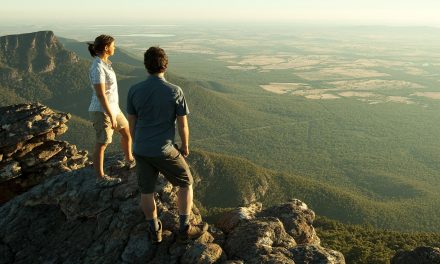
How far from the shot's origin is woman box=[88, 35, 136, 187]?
12.7 meters

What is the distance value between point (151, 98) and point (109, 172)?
6590 millimetres

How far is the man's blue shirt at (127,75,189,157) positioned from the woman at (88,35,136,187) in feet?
8.36

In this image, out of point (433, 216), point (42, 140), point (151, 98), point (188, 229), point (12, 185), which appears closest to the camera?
point (151, 98)

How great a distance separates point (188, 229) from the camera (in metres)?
11.5

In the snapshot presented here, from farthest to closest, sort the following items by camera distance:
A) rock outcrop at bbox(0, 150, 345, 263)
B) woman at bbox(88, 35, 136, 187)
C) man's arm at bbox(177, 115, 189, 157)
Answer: woman at bbox(88, 35, 136, 187), rock outcrop at bbox(0, 150, 345, 263), man's arm at bbox(177, 115, 189, 157)

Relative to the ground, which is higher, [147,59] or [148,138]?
[147,59]

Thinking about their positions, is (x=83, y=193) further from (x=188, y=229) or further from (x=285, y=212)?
(x=285, y=212)

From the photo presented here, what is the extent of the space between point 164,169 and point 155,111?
1586 mm

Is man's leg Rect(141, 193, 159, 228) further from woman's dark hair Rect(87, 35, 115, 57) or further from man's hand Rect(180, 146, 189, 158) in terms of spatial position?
woman's dark hair Rect(87, 35, 115, 57)

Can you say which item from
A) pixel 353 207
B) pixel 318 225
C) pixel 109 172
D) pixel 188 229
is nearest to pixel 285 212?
pixel 188 229

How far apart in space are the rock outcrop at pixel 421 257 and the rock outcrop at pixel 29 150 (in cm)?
1529

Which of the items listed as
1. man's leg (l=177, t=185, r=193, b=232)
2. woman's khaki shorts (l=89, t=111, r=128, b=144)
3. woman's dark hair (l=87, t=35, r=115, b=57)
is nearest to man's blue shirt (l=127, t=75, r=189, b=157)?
man's leg (l=177, t=185, r=193, b=232)

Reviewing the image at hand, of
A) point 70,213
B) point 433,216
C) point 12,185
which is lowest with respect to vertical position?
point 433,216

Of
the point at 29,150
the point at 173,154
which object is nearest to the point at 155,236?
the point at 173,154
